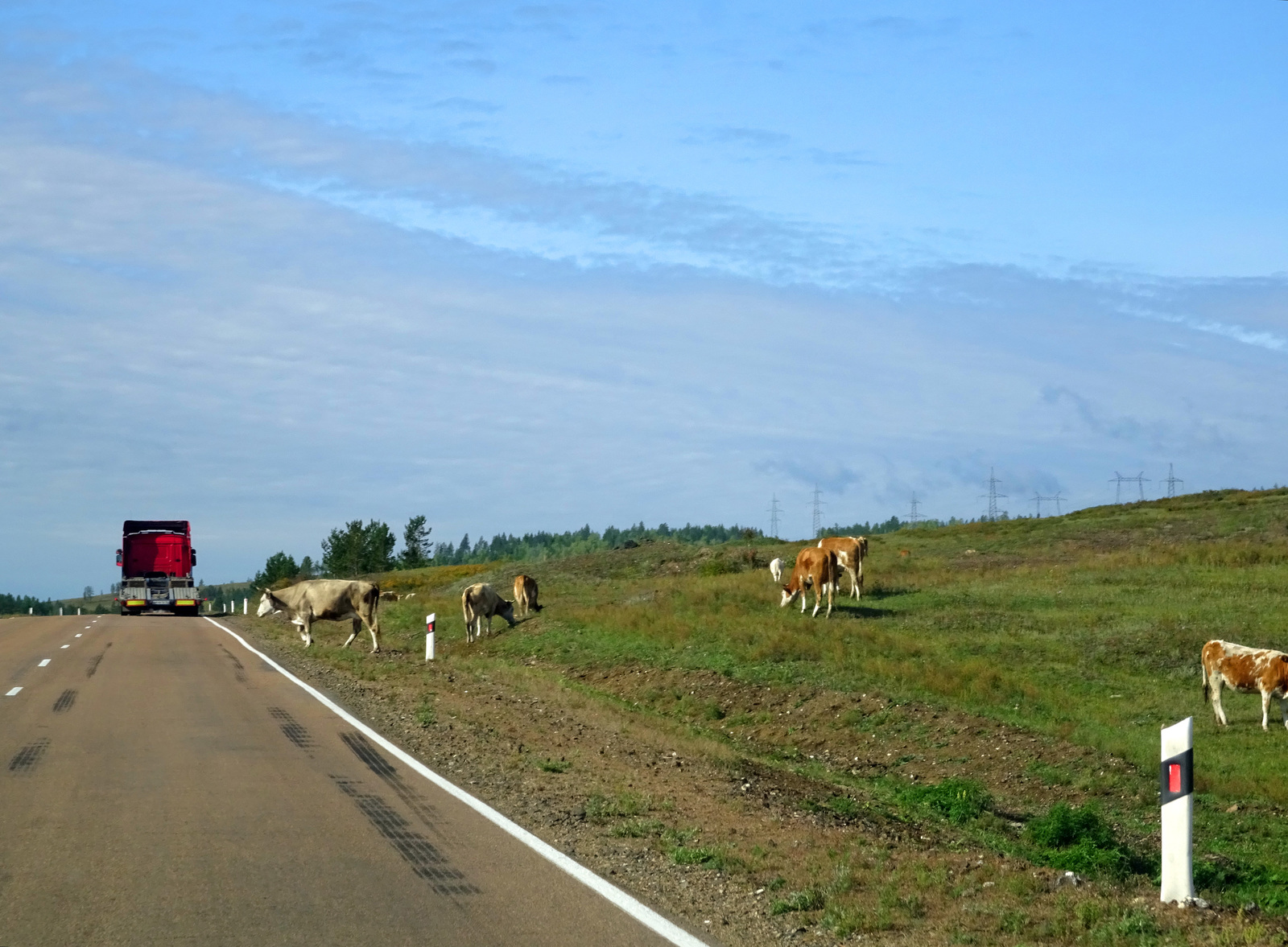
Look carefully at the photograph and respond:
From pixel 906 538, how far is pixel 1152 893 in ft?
189

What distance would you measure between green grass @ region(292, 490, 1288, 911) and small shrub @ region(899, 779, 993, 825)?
8 centimetres

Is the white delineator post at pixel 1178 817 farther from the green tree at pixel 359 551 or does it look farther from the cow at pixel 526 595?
the green tree at pixel 359 551

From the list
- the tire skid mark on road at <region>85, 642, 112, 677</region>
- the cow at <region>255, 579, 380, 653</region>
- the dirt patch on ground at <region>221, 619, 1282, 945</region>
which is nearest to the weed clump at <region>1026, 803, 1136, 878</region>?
the dirt patch on ground at <region>221, 619, 1282, 945</region>

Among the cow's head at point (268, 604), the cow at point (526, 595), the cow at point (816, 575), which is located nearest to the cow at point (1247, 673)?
the cow at point (816, 575)

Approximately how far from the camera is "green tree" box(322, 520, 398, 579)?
143 metres

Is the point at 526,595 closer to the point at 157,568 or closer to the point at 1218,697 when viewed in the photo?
the point at 1218,697

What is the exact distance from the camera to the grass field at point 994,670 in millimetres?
14102

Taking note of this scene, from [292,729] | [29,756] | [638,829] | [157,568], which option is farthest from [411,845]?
[157,568]

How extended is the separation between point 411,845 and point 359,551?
13886cm

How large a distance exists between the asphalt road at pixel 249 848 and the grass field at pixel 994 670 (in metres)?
1.96

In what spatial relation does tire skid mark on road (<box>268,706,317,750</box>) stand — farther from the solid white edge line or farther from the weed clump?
the weed clump

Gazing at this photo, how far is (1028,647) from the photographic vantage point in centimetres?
2570

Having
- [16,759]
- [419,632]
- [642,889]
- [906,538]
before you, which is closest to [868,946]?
[642,889]

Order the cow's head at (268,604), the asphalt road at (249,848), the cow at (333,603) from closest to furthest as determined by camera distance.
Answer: the asphalt road at (249,848) → the cow at (333,603) → the cow's head at (268,604)
